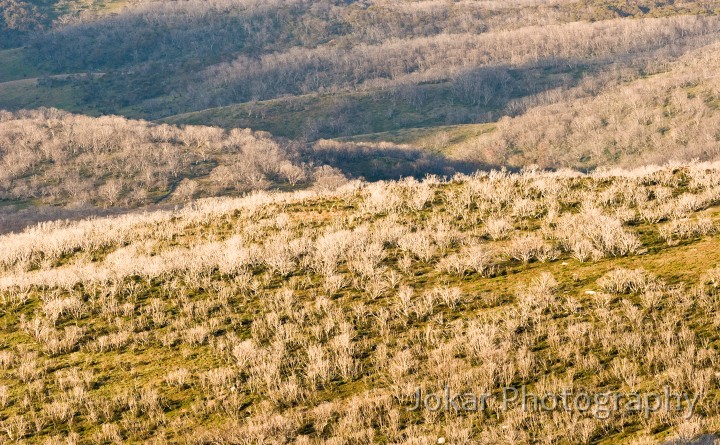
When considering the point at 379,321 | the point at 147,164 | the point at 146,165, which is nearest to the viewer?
the point at 379,321

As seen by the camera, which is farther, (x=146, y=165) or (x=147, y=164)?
(x=147, y=164)

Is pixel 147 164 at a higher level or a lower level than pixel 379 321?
lower

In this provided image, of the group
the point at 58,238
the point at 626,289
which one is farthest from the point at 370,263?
the point at 58,238

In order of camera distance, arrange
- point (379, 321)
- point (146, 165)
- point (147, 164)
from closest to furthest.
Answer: point (379, 321)
point (146, 165)
point (147, 164)

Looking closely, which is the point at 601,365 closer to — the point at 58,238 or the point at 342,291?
the point at 342,291

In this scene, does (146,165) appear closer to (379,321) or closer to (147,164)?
(147,164)

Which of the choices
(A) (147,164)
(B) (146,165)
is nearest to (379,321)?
(B) (146,165)

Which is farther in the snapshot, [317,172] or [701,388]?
[317,172]

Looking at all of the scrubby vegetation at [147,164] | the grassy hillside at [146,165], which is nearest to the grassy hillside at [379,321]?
the grassy hillside at [146,165]

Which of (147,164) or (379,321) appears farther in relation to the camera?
(147,164)
